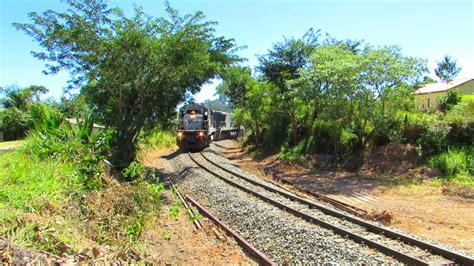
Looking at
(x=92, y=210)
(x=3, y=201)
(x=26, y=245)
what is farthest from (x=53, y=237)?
(x=92, y=210)

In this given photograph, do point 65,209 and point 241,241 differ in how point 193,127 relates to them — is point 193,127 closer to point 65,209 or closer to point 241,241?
point 241,241

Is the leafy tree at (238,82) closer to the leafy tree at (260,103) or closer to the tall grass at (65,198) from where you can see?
the leafy tree at (260,103)

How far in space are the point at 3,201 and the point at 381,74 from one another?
14127 millimetres

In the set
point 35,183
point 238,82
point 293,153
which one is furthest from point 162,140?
point 35,183

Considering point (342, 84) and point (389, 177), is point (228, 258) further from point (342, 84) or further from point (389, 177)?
point (342, 84)

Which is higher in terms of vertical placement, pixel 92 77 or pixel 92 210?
pixel 92 77

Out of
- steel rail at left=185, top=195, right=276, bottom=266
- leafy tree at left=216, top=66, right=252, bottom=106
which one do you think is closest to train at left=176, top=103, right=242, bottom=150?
leafy tree at left=216, top=66, right=252, bottom=106

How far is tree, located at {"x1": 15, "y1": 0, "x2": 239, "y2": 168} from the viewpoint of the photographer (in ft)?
50.5

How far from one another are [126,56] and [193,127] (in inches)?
500

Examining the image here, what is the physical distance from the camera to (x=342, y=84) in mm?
17109

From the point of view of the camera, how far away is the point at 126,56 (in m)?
15.7

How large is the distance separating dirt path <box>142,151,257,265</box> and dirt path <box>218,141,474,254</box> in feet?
12.6

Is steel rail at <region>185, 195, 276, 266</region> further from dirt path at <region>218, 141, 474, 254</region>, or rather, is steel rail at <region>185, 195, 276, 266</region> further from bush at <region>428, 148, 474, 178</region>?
bush at <region>428, 148, 474, 178</region>

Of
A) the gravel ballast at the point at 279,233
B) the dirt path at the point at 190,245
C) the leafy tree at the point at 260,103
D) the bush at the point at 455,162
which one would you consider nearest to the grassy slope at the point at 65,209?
the dirt path at the point at 190,245
